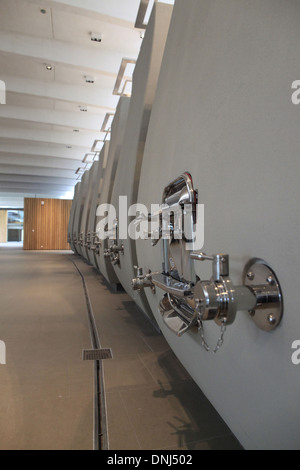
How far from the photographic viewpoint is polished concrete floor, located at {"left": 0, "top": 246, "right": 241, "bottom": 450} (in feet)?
3.61

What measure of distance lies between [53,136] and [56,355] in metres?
10.4

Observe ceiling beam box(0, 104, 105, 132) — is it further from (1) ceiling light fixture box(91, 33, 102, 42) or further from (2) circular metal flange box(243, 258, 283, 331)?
(2) circular metal flange box(243, 258, 283, 331)

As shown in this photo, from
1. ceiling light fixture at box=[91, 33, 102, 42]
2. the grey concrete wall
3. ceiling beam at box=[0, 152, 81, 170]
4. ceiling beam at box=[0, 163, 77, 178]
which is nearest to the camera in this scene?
the grey concrete wall

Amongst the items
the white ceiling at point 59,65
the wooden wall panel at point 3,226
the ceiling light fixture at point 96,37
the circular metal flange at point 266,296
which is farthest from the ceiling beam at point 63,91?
the wooden wall panel at point 3,226

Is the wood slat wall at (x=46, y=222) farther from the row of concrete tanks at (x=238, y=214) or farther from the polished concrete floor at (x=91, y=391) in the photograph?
the row of concrete tanks at (x=238, y=214)

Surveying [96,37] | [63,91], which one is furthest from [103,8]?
[63,91]

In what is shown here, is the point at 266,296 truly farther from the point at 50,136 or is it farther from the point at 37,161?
the point at 37,161

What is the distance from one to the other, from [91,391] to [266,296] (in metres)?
1.12

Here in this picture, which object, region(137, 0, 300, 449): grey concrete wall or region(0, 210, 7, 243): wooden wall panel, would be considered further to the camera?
region(0, 210, 7, 243): wooden wall panel

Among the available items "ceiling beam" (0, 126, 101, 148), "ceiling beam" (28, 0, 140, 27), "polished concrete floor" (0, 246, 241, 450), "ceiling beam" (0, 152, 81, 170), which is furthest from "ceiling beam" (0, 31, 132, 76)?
"ceiling beam" (0, 152, 81, 170)

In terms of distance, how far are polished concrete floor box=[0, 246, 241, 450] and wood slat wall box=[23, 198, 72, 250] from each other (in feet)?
49.9

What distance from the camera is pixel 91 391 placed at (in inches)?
56.8

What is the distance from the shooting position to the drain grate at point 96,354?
1.83m

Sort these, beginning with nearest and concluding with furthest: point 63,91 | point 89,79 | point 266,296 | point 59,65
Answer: point 266,296, point 59,65, point 89,79, point 63,91
